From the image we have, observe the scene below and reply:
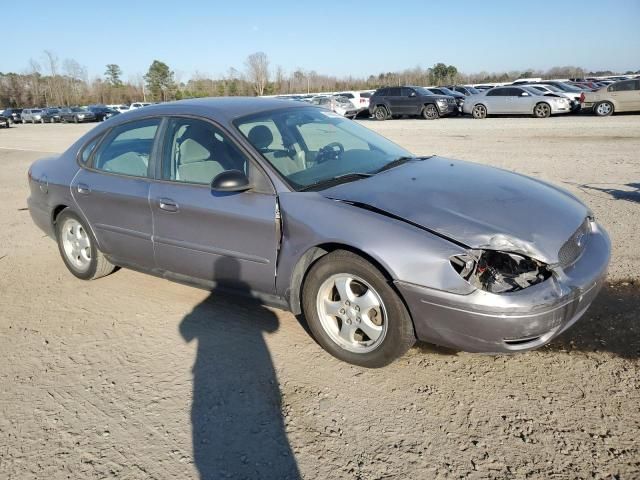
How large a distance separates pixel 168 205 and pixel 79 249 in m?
1.58

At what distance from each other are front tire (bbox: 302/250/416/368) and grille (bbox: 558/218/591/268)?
0.94m

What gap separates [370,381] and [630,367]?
151 cm

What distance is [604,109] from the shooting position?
70.8 ft

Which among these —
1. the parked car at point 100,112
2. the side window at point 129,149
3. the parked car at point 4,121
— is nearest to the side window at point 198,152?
the side window at point 129,149

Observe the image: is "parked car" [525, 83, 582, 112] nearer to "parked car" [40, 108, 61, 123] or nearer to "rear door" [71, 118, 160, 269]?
"rear door" [71, 118, 160, 269]

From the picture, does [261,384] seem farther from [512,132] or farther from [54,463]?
[512,132]

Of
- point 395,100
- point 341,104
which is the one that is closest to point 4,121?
point 341,104

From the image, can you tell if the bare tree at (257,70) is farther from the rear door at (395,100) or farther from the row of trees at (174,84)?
the rear door at (395,100)

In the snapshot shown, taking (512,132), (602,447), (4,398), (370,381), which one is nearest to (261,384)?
(370,381)

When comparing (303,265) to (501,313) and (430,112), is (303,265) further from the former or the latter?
(430,112)

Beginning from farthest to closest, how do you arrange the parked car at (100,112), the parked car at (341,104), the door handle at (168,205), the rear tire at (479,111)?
the parked car at (100,112), the parked car at (341,104), the rear tire at (479,111), the door handle at (168,205)

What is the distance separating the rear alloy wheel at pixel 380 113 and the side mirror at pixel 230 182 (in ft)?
82.8

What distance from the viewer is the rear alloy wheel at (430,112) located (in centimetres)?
2645

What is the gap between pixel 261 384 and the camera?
307 centimetres
